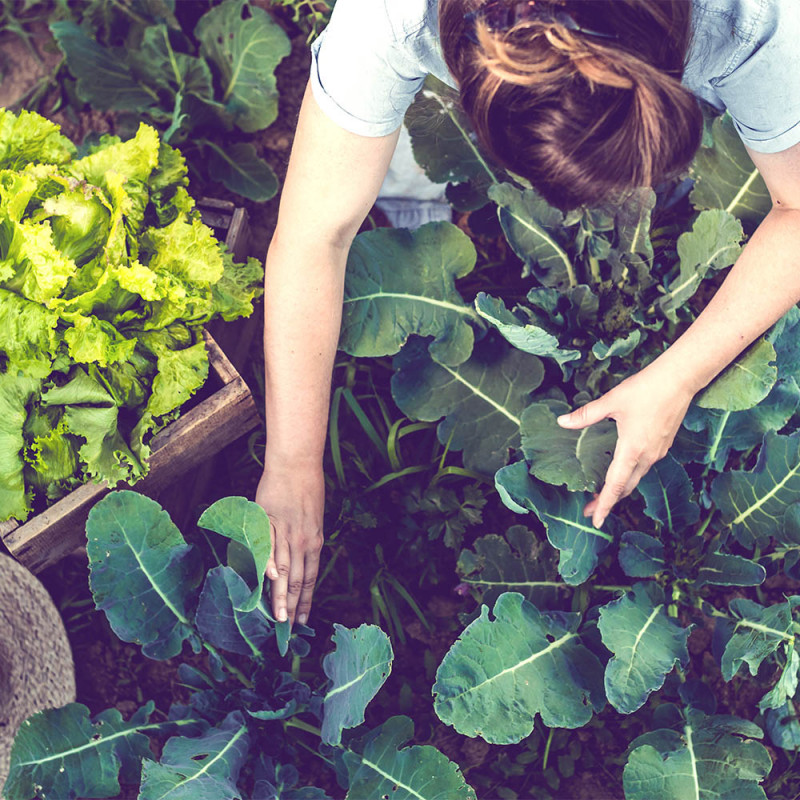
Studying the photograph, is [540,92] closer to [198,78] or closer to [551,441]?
[551,441]

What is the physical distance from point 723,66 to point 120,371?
1052 mm

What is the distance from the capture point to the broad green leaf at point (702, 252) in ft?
4.98

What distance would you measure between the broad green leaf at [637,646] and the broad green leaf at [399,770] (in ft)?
1.02

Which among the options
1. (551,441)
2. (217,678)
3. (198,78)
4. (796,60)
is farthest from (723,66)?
(217,678)

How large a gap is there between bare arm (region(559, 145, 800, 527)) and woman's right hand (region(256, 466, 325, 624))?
51 cm

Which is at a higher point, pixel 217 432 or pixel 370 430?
pixel 217 432

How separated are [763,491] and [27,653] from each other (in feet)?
5.19

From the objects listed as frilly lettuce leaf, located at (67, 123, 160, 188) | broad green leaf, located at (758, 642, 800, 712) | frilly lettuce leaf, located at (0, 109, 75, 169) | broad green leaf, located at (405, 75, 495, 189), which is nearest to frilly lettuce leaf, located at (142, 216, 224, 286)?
frilly lettuce leaf, located at (67, 123, 160, 188)

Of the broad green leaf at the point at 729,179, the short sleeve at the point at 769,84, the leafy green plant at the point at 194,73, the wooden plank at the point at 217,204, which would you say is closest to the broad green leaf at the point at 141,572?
the wooden plank at the point at 217,204

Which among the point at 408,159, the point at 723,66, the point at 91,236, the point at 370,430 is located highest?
the point at 723,66

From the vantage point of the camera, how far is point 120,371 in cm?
132

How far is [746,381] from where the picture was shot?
146 centimetres

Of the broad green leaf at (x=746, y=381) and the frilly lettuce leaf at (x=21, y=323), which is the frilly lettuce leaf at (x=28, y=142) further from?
the broad green leaf at (x=746, y=381)

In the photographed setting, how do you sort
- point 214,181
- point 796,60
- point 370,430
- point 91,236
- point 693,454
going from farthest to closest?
point 214,181 < point 370,430 < point 693,454 < point 91,236 < point 796,60
